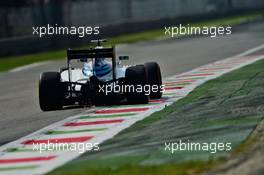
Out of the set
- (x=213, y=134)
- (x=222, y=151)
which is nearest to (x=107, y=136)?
(x=213, y=134)

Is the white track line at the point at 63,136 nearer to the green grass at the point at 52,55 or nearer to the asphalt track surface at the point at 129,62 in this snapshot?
the asphalt track surface at the point at 129,62

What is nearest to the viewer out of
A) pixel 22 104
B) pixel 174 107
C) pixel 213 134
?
pixel 213 134

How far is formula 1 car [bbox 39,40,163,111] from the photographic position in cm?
1761

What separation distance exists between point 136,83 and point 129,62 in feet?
54.9

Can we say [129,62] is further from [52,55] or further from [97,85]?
[97,85]

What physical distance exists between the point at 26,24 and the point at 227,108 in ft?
115

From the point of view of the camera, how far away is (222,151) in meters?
10.7

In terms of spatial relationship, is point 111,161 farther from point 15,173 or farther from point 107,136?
point 107,136

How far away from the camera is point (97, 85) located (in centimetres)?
1764

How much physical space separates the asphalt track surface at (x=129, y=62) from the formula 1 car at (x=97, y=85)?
0.31m

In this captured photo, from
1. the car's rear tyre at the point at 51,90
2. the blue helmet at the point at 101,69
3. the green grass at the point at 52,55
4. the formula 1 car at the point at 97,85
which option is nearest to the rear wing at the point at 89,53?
the formula 1 car at the point at 97,85

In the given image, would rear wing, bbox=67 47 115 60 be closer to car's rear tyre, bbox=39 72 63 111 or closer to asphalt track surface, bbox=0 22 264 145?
car's rear tyre, bbox=39 72 63 111

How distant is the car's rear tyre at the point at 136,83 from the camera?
17.6m

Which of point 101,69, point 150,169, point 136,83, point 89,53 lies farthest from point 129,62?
point 150,169
